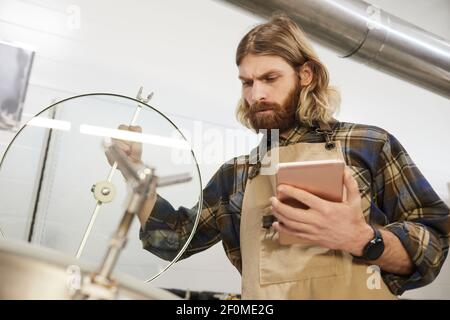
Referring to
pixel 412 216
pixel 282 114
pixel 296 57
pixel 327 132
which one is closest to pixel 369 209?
pixel 412 216

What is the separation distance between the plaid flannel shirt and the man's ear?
126 millimetres

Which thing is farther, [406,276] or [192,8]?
[192,8]

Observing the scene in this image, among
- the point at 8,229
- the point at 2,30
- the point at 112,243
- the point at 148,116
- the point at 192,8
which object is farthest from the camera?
the point at 192,8

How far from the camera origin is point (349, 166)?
1014 millimetres

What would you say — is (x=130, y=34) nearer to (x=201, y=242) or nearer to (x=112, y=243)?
(x=201, y=242)

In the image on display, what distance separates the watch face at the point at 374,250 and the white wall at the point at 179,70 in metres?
0.24

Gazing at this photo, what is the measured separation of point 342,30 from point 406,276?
77 centimetres

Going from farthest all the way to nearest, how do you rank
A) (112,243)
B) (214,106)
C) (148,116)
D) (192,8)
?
1. (192,8)
2. (214,106)
3. (148,116)
4. (112,243)

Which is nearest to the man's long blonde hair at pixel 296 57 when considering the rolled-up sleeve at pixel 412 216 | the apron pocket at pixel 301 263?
the rolled-up sleeve at pixel 412 216

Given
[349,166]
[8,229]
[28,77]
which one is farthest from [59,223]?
[349,166]

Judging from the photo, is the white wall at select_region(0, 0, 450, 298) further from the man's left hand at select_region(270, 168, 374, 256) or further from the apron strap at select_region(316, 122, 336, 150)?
the man's left hand at select_region(270, 168, 374, 256)

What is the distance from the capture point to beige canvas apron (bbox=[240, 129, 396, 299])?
906 millimetres

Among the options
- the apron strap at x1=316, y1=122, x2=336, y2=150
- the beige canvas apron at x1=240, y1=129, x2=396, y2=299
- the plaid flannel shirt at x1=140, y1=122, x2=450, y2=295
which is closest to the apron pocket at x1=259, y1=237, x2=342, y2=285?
the beige canvas apron at x1=240, y1=129, x2=396, y2=299

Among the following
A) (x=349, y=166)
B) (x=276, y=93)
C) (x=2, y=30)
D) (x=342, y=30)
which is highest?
(x=342, y=30)
